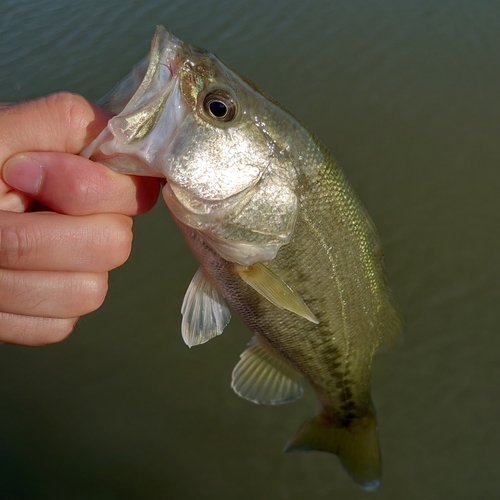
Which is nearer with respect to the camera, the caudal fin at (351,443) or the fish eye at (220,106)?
the fish eye at (220,106)

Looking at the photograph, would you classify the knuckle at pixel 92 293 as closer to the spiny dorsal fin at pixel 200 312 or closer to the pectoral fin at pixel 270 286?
the spiny dorsal fin at pixel 200 312

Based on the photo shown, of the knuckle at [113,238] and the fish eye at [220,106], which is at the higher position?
the fish eye at [220,106]

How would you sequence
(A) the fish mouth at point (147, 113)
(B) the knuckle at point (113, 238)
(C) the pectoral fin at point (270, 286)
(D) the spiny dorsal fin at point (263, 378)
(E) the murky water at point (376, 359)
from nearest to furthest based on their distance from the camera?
(A) the fish mouth at point (147, 113) < (B) the knuckle at point (113, 238) < (C) the pectoral fin at point (270, 286) < (D) the spiny dorsal fin at point (263, 378) < (E) the murky water at point (376, 359)

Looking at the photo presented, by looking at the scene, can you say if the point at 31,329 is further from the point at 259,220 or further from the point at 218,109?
the point at 218,109

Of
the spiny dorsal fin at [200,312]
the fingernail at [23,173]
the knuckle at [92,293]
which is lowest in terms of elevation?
the spiny dorsal fin at [200,312]

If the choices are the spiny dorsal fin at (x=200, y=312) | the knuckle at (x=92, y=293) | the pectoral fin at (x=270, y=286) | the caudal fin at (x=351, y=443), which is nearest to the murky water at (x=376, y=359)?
the caudal fin at (x=351, y=443)

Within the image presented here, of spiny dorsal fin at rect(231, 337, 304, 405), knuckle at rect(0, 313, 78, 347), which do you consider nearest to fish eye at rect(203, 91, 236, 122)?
knuckle at rect(0, 313, 78, 347)

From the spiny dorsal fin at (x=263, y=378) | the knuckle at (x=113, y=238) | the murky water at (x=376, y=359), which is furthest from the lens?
the murky water at (x=376, y=359)

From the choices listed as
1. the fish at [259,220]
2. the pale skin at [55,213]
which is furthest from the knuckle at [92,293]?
the fish at [259,220]

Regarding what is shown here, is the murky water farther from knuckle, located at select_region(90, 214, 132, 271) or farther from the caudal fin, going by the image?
knuckle, located at select_region(90, 214, 132, 271)
